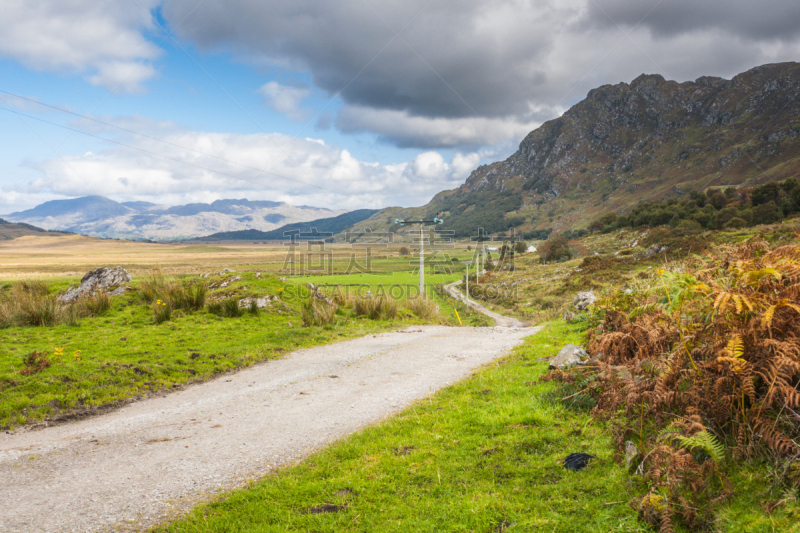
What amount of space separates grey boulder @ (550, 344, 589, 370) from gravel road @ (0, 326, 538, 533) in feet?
8.49

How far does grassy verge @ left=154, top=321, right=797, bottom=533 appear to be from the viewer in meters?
3.81

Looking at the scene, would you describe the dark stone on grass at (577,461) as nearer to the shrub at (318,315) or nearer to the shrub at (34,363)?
the shrub at (34,363)

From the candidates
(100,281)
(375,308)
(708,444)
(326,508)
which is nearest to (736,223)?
(375,308)

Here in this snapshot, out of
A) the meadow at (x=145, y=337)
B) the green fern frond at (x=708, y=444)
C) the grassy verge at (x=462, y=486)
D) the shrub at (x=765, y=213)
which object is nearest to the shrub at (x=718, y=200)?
the shrub at (x=765, y=213)

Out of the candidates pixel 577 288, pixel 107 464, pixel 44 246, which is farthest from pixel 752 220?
pixel 44 246

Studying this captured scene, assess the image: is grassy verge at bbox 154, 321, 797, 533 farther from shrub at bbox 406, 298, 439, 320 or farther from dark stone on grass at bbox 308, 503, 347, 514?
shrub at bbox 406, 298, 439, 320

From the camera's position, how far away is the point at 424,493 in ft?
15.2

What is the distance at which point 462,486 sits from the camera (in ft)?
15.2

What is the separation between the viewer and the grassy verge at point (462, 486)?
381cm

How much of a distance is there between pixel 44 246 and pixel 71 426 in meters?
225

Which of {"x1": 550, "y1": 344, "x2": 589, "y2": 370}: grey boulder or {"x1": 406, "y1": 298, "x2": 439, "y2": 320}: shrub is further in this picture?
{"x1": 406, "y1": 298, "x2": 439, "y2": 320}: shrub

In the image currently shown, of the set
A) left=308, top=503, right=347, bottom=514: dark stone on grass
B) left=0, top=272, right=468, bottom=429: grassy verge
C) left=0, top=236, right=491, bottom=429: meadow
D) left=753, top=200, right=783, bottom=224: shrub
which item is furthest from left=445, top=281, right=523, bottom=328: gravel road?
left=753, top=200, right=783, bottom=224: shrub

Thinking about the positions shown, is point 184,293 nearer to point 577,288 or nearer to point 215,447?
point 215,447

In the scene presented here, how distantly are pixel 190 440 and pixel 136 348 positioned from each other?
6982 millimetres
